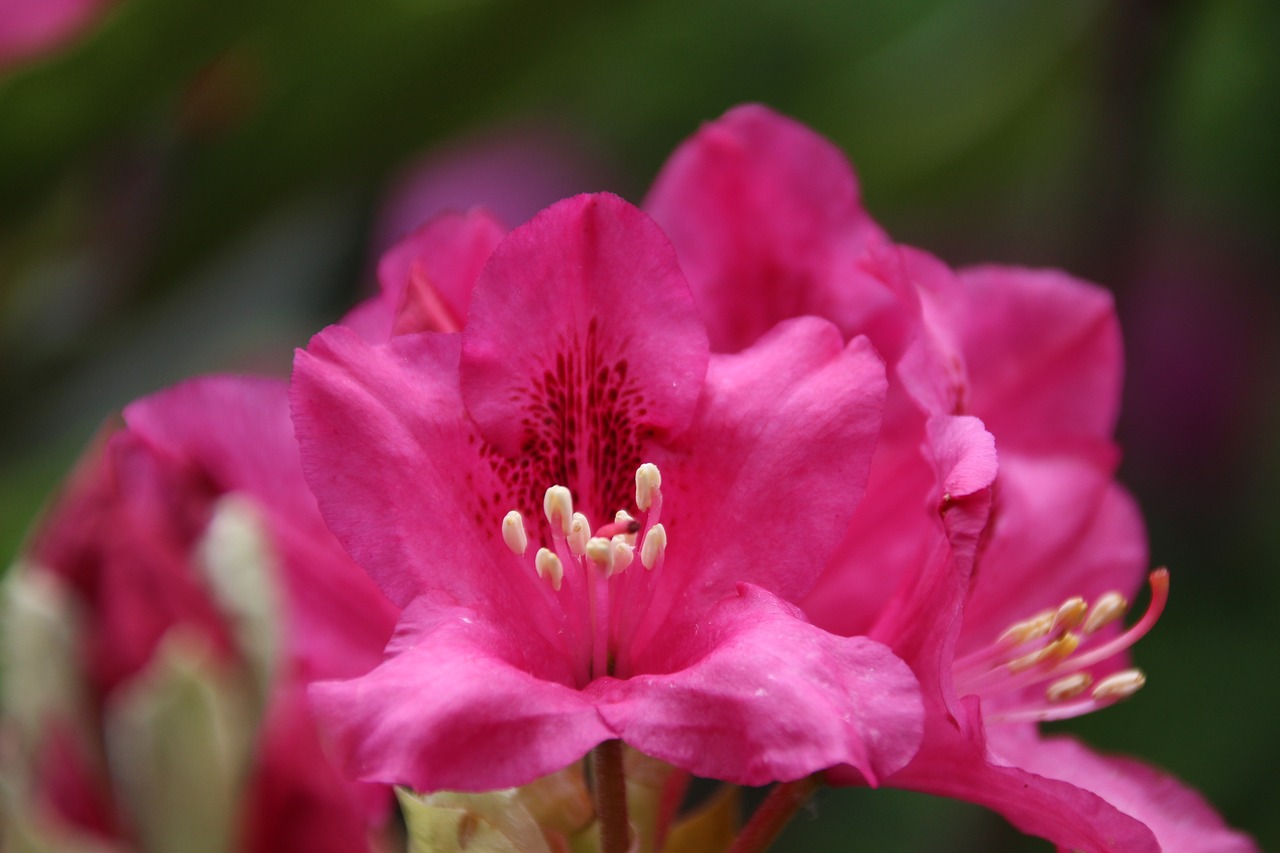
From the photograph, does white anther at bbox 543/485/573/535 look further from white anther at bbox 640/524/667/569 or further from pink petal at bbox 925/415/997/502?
pink petal at bbox 925/415/997/502

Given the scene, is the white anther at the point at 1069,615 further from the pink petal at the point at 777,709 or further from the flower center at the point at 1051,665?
the pink petal at the point at 777,709

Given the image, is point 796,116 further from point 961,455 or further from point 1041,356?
point 961,455

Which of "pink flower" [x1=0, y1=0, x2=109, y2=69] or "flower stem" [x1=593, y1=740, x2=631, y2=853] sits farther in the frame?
"pink flower" [x1=0, y1=0, x2=109, y2=69]

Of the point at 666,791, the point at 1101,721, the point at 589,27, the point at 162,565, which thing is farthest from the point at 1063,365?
the point at 1101,721

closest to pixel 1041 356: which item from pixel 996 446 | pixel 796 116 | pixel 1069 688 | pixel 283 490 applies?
pixel 996 446

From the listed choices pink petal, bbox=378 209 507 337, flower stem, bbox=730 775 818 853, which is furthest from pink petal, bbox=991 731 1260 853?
pink petal, bbox=378 209 507 337

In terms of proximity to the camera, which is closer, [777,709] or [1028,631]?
[777,709]

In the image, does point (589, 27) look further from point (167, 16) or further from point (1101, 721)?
point (1101, 721)
